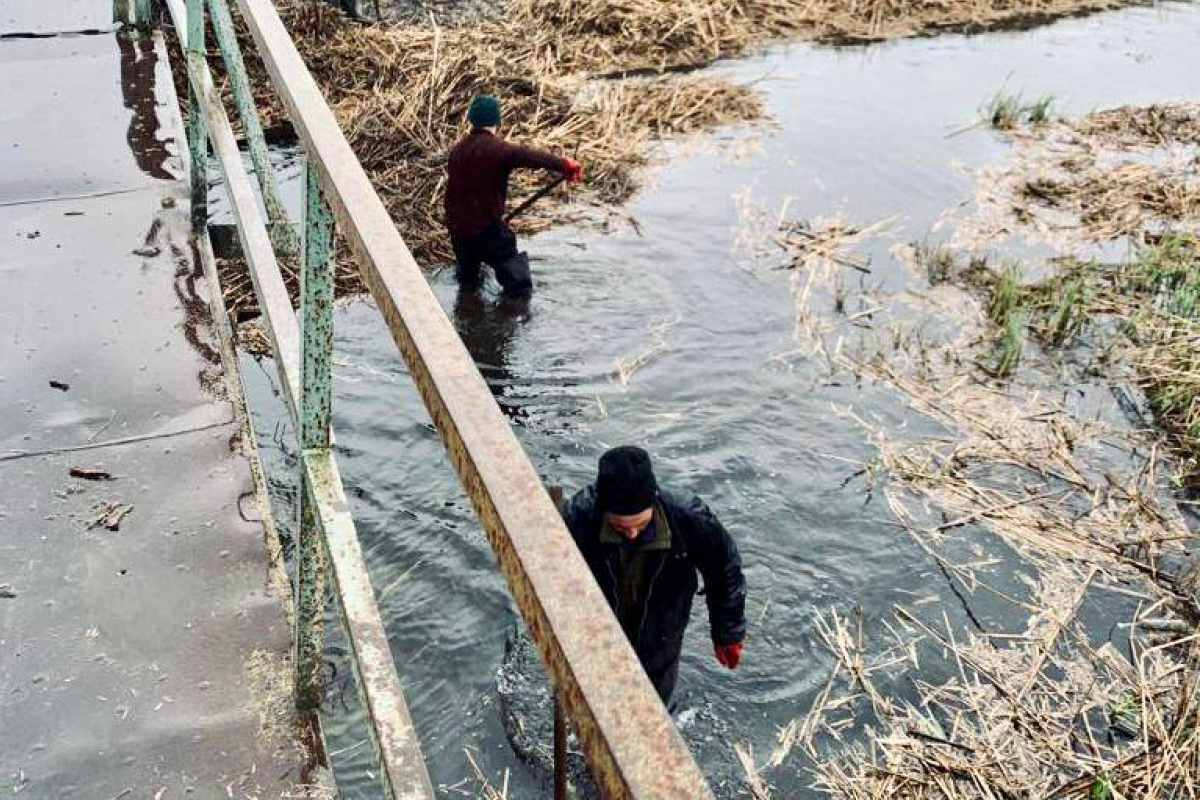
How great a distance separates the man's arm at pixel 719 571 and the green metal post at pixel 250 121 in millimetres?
1971

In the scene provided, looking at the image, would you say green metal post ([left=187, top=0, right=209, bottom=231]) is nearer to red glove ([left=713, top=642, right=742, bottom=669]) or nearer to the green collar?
the green collar

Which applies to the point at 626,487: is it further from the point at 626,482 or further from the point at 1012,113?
the point at 1012,113

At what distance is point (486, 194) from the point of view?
8.04 meters

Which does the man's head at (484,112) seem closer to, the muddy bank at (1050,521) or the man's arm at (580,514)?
the muddy bank at (1050,521)

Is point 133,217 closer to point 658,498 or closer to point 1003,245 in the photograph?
point 658,498

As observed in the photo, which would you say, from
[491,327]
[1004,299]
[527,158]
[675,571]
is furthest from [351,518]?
[1004,299]

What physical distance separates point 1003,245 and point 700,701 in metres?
5.88

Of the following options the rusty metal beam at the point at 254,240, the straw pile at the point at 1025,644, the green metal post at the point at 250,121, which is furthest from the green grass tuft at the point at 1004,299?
the rusty metal beam at the point at 254,240

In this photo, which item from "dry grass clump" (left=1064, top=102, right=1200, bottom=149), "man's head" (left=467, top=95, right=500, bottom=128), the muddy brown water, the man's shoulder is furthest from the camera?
"dry grass clump" (left=1064, top=102, right=1200, bottom=149)

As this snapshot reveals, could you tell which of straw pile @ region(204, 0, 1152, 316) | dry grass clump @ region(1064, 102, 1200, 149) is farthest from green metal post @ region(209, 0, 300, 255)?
dry grass clump @ region(1064, 102, 1200, 149)

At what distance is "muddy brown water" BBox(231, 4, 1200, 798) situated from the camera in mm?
5492

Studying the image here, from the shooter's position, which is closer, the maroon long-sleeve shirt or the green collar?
the green collar

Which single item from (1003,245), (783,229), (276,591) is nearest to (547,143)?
(783,229)

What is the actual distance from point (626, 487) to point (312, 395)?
1862mm
